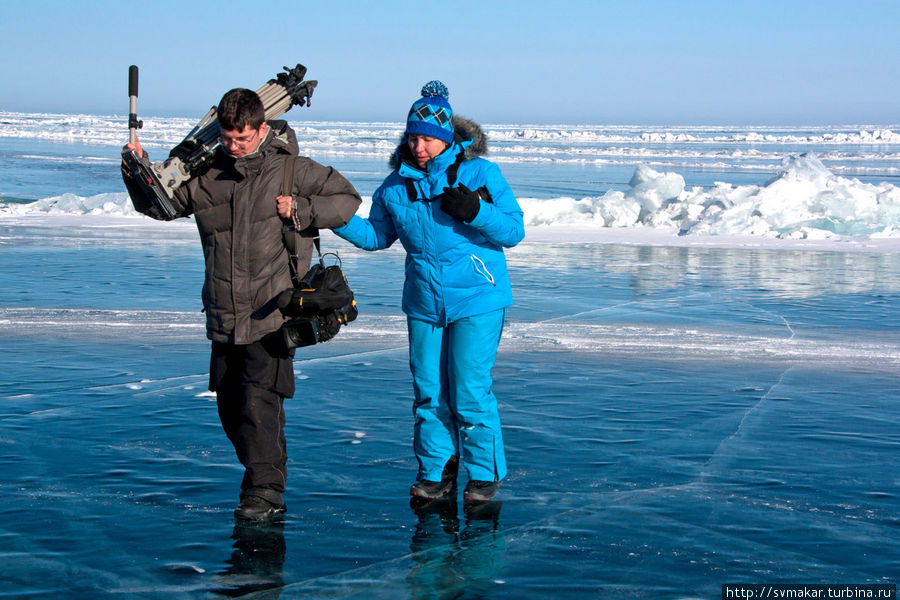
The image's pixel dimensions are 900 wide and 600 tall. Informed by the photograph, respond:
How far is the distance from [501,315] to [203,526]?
62.1 inches

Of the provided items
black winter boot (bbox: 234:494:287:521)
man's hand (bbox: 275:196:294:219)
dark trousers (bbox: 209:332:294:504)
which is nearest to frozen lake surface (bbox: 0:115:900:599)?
black winter boot (bbox: 234:494:287:521)

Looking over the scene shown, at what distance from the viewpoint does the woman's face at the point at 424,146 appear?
13.7 ft

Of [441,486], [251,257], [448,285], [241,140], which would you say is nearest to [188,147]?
[241,140]

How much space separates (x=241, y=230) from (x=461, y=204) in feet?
2.99

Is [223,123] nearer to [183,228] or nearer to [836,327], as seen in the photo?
[836,327]

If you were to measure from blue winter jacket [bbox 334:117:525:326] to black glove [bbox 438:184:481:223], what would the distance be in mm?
116

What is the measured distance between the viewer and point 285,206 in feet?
12.8

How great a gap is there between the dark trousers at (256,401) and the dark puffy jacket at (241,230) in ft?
0.34

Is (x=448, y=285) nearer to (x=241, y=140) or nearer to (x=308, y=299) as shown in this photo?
(x=308, y=299)

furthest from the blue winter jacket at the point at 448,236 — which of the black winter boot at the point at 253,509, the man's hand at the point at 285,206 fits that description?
the black winter boot at the point at 253,509

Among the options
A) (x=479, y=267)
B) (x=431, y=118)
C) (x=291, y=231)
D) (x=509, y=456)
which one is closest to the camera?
(x=291, y=231)

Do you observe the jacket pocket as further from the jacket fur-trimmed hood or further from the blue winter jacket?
the jacket fur-trimmed hood

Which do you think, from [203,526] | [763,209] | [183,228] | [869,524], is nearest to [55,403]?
[203,526]

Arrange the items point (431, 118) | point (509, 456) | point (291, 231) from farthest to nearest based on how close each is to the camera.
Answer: point (509, 456)
point (431, 118)
point (291, 231)
